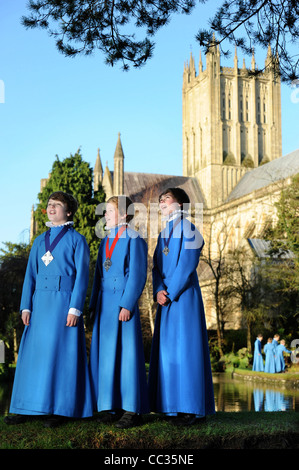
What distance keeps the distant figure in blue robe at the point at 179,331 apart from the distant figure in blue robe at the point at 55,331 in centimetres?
75

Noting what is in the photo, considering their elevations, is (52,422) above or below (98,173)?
below

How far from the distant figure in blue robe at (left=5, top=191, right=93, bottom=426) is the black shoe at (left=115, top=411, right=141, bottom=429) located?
309mm

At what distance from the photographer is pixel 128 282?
18.0 feet

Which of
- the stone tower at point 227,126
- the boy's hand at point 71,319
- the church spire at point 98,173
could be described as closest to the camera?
the boy's hand at point 71,319

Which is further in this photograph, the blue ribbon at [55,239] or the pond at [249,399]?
the pond at [249,399]

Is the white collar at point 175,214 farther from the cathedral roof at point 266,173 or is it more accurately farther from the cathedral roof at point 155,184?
the cathedral roof at point 155,184

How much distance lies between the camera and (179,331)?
5555 mm

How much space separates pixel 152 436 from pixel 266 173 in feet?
171

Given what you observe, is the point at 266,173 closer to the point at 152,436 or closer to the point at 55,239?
the point at 55,239

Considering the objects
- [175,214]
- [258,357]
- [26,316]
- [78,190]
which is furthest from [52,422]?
[78,190]

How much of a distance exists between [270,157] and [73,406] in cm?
6415

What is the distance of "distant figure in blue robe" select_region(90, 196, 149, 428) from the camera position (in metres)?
5.30

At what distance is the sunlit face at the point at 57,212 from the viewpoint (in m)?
5.71

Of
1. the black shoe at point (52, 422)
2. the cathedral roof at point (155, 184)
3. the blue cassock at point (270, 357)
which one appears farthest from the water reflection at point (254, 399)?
the cathedral roof at point (155, 184)
